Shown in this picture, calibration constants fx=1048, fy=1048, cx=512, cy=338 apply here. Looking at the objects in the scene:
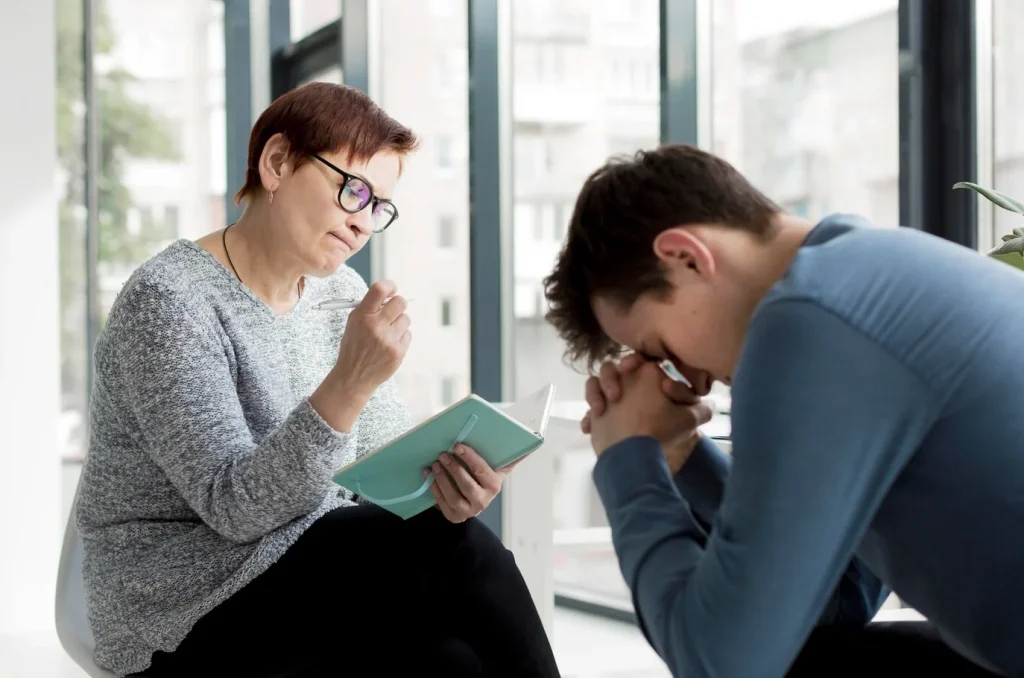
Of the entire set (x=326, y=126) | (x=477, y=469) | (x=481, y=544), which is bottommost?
(x=481, y=544)

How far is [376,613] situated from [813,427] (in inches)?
30.2

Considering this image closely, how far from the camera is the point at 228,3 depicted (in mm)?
3691

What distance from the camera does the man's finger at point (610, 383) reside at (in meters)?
0.93

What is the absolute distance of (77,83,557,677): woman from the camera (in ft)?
4.15

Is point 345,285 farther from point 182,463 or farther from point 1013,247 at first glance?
point 1013,247

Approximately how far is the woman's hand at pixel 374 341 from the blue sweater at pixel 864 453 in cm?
59

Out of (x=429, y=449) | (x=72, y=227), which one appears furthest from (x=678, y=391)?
(x=72, y=227)

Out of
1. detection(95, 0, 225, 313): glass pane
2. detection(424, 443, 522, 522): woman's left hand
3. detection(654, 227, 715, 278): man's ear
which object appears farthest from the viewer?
detection(95, 0, 225, 313): glass pane

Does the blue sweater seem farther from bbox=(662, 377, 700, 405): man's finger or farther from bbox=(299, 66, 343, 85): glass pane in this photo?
bbox=(299, 66, 343, 85): glass pane

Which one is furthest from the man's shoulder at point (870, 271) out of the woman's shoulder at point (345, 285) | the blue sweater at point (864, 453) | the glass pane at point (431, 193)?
the glass pane at point (431, 193)

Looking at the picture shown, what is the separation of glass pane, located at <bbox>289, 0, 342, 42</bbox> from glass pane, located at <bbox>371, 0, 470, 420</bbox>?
0.83 ft

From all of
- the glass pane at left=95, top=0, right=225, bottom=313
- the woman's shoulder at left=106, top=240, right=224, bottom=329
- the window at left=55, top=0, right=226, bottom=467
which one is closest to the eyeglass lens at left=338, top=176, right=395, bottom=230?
the woman's shoulder at left=106, top=240, right=224, bottom=329

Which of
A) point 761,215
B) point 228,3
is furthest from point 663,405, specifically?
point 228,3

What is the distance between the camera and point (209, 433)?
1.28 m
